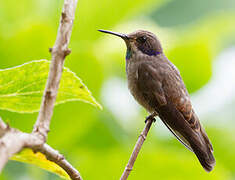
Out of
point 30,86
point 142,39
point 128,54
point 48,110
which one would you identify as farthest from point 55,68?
point 142,39

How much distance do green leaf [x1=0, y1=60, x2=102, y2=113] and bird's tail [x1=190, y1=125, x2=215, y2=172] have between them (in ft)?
4.55

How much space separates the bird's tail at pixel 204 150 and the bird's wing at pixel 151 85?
154mm

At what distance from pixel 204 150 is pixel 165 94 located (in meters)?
0.52

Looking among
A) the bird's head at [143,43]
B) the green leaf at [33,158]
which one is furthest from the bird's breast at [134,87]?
the green leaf at [33,158]

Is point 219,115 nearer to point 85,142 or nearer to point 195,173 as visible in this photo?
point 195,173

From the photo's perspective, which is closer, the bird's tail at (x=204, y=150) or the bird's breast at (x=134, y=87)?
the bird's tail at (x=204, y=150)

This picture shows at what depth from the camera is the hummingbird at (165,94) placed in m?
2.70

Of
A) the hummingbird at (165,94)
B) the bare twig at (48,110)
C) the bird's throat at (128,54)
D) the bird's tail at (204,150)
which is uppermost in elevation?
the bird's throat at (128,54)

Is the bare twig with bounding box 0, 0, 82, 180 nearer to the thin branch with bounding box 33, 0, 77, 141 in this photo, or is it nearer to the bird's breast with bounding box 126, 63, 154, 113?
the thin branch with bounding box 33, 0, 77, 141

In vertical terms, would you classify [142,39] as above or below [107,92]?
above

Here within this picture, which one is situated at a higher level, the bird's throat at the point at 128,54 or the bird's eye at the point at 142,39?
the bird's eye at the point at 142,39

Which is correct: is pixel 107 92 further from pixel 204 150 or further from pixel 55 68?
pixel 55 68

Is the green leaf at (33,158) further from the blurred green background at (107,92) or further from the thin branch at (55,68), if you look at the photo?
the blurred green background at (107,92)

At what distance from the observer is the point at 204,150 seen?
2568mm
